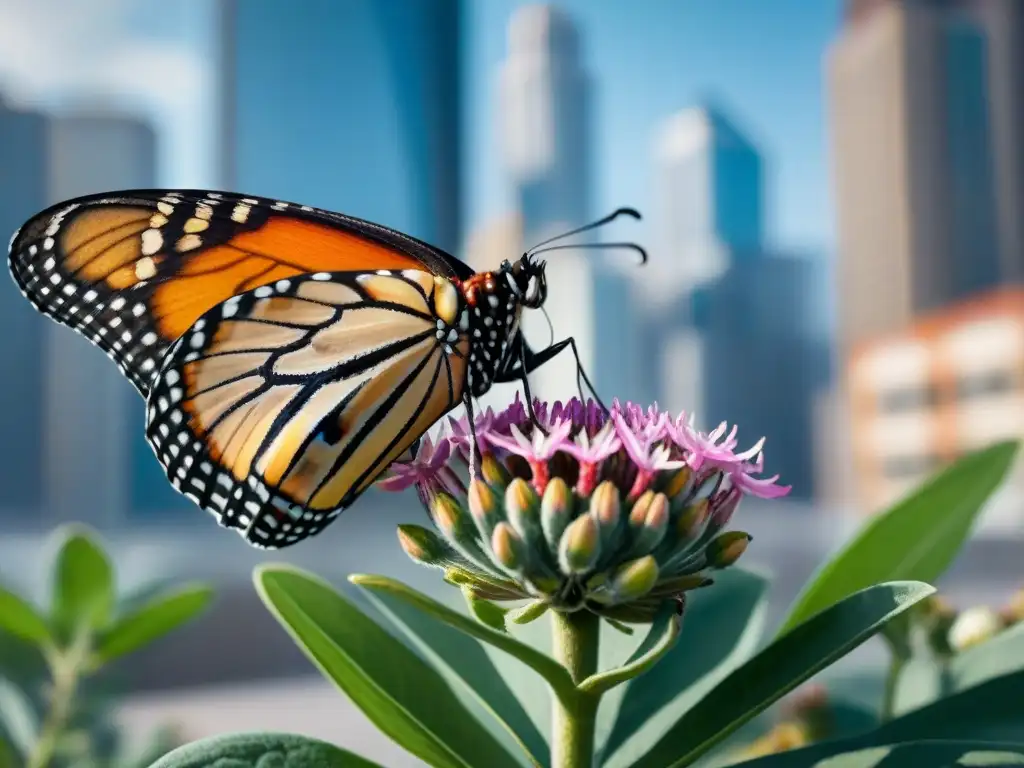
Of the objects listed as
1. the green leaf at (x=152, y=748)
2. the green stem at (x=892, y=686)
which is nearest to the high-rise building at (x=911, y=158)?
the green leaf at (x=152, y=748)

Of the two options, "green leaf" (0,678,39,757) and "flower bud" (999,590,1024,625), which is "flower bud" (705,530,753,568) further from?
"green leaf" (0,678,39,757)

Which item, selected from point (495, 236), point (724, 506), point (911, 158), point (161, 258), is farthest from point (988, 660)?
point (911, 158)

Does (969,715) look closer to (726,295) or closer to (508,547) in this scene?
(508,547)

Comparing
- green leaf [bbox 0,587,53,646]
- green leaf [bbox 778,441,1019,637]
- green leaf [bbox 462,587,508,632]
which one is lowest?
green leaf [bbox 0,587,53,646]

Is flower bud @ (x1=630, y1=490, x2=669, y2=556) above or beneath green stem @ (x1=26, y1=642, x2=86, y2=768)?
above

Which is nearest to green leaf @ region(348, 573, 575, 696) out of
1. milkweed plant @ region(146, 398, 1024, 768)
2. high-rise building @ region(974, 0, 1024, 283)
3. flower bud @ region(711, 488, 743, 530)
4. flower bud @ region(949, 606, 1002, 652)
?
milkweed plant @ region(146, 398, 1024, 768)

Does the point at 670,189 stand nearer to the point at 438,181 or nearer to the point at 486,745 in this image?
the point at 438,181

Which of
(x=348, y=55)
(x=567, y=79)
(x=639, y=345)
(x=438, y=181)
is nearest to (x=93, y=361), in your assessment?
(x=438, y=181)

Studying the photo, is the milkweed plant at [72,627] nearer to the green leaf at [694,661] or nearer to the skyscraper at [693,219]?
the green leaf at [694,661]
